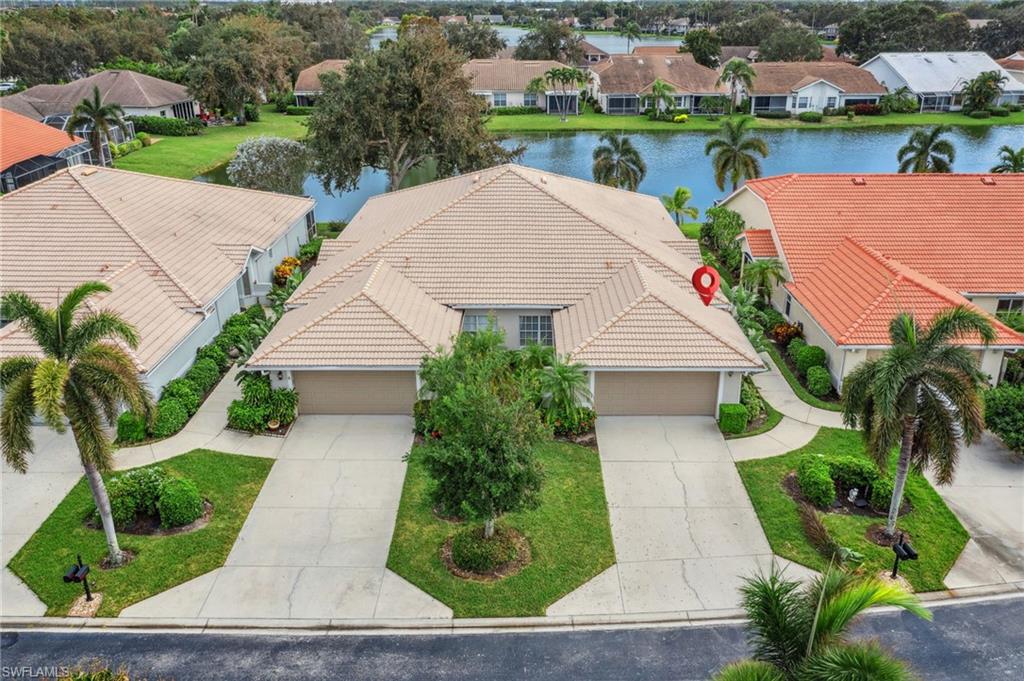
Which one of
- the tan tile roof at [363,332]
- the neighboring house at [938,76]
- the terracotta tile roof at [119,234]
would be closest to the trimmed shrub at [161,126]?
the terracotta tile roof at [119,234]

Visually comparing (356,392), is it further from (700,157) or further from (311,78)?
(311,78)

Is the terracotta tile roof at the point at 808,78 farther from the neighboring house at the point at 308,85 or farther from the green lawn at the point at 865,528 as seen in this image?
the green lawn at the point at 865,528

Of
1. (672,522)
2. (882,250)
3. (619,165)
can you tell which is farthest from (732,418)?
(619,165)

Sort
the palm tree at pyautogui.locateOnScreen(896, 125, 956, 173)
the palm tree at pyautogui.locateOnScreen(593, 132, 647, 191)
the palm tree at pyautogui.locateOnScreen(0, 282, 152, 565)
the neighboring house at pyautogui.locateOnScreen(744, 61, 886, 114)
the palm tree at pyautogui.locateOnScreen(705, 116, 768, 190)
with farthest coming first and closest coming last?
the neighboring house at pyautogui.locateOnScreen(744, 61, 886, 114), the palm tree at pyautogui.locateOnScreen(593, 132, 647, 191), the palm tree at pyautogui.locateOnScreen(705, 116, 768, 190), the palm tree at pyautogui.locateOnScreen(896, 125, 956, 173), the palm tree at pyautogui.locateOnScreen(0, 282, 152, 565)

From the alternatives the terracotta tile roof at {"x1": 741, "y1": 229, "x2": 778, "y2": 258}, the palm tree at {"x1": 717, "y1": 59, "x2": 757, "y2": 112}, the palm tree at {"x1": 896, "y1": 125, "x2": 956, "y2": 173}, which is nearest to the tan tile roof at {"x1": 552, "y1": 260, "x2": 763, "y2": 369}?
the terracotta tile roof at {"x1": 741, "y1": 229, "x2": 778, "y2": 258}

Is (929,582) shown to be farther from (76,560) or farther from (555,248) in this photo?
(76,560)

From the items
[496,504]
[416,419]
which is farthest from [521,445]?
[416,419]

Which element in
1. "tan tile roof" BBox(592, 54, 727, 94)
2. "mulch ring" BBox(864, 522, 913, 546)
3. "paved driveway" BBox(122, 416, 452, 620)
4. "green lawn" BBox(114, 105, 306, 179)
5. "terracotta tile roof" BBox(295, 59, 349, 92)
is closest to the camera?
"paved driveway" BBox(122, 416, 452, 620)

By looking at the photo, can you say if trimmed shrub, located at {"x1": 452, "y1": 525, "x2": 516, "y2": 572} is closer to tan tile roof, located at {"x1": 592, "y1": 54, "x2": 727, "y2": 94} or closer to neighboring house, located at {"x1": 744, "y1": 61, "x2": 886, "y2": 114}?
tan tile roof, located at {"x1": 592, "y1": 54, "x2": 727, "y2": 94}
